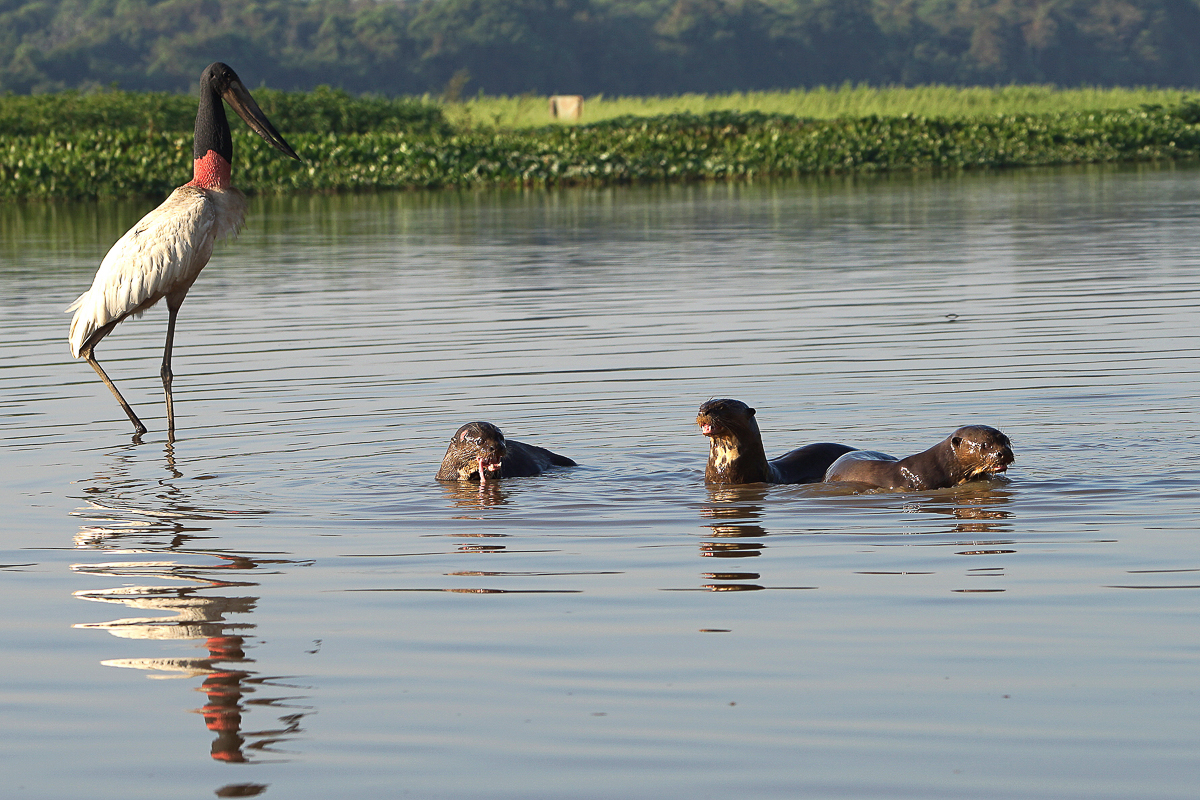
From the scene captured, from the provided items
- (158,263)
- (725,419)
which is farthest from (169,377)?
(725,419)

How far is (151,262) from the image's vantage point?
37.7 feet

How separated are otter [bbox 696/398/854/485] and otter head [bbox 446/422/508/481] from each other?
106 cm

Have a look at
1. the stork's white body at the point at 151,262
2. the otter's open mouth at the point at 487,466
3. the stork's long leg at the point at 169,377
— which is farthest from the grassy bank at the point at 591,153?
the otter's open mouth at the point at 487,466

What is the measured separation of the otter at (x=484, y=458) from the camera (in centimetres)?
888

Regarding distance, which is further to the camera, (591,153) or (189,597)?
(591,153)

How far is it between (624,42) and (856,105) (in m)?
66.0

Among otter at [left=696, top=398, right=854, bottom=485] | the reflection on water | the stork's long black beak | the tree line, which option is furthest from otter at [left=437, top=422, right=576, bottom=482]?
the tree line

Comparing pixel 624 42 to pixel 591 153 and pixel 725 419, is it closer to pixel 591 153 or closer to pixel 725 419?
pixel 591 153

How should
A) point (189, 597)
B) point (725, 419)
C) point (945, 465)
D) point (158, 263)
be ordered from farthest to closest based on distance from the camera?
point (158, 263), point (725, 419), point (945, 465), point (189, 597)

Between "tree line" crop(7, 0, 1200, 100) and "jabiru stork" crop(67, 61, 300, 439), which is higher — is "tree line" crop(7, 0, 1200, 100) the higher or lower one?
the higher one

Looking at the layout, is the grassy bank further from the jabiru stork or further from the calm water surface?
the jabiru stork

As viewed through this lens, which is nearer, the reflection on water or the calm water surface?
the calm water surface

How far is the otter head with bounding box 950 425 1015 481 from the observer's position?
812 cm

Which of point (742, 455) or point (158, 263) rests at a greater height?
point (158, 263)
